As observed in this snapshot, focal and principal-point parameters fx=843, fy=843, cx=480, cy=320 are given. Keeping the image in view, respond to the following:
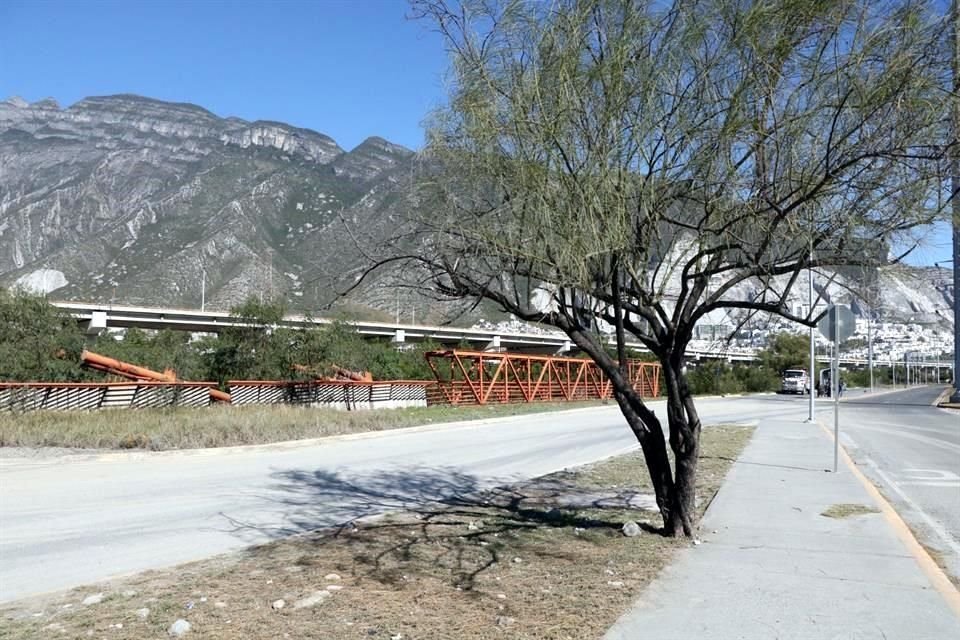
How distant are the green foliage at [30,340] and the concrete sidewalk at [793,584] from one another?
21130mm

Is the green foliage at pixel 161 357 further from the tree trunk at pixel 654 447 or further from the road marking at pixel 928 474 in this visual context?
the tree trunk at pixel 654 447

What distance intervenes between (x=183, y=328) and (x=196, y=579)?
233 ft

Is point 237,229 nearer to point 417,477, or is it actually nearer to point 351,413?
point 351,413

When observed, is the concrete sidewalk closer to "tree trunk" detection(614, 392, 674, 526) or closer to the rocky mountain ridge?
"tree trunk" detection(614, 392, 674, 526)

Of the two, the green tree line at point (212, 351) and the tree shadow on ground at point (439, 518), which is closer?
the tree shadow on ground at point (439, 518)

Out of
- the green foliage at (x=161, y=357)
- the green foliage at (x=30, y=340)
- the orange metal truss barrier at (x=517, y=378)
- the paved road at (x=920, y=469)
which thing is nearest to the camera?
the paved road at (x=920, y=469)

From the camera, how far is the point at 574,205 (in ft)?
22.5

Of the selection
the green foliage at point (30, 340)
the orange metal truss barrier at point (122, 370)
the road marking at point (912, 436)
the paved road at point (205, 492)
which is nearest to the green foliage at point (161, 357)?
the orange metal truss barrier at point (122, 370)

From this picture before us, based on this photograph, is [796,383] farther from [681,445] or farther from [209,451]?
[681,445]

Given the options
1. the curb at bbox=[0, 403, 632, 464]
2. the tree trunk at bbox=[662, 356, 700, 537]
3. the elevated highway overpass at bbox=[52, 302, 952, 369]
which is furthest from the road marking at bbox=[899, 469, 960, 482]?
the elevated highway overpass at bbox=[52, 302, 952, 369]

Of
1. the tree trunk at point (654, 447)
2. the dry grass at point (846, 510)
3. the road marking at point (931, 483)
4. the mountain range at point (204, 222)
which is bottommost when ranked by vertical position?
the road marking at point (931, 483)

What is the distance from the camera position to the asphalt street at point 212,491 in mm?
7699

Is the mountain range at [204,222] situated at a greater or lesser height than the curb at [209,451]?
greater

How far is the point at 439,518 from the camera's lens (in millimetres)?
9047
